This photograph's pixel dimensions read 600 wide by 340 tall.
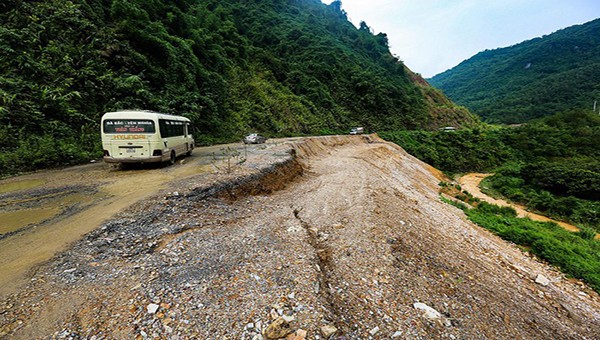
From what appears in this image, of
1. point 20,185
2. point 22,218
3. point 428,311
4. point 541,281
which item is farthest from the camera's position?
point 20,185

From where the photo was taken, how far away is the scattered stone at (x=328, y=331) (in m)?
3.18

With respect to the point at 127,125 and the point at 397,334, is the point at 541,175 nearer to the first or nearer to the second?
the point at 397,334

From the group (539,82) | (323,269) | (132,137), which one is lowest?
(323,269)

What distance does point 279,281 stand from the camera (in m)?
4.17

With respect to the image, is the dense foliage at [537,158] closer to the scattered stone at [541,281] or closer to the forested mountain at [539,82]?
the scattered stone at [541,281]

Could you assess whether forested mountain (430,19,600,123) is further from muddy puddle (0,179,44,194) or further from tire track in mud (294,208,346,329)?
muddy puddle (0,179,44,194)

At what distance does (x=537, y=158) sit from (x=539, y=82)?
75.6m

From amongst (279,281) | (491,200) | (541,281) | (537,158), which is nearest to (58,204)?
(279,281)

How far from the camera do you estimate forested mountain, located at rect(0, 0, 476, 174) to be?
11734 millimetres

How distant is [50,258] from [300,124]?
3210 centimetres

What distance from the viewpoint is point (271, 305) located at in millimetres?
3598

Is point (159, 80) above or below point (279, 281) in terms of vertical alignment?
above

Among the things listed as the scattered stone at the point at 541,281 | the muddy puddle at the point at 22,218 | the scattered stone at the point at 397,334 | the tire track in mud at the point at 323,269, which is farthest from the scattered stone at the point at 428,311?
the muddy puddle at the point at 22,218

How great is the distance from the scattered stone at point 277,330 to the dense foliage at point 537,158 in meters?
27.1
